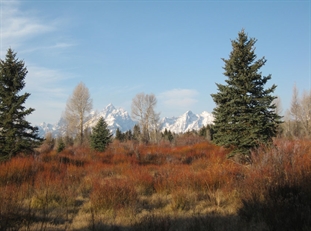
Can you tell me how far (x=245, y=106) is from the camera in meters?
10.2

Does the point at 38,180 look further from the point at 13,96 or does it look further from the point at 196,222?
the point at 13,96

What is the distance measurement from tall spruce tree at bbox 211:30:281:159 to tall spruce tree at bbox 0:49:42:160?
8.97m

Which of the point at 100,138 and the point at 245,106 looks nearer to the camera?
the point at 245,106

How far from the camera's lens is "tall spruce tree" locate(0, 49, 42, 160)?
11133 millimetres

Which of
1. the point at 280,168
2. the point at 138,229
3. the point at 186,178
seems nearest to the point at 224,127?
the point at 186,178

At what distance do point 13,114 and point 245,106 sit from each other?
10.4 meters

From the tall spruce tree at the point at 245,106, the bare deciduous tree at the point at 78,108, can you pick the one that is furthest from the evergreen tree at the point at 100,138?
the bare deciduous tree at the point at 78,108

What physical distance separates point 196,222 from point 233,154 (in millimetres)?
7094

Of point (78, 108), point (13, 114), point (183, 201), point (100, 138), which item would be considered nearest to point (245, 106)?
point (183, 201)

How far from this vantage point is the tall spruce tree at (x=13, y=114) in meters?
11.1

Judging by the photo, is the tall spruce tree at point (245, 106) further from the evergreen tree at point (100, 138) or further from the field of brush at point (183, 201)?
the evergreen tree at point (100, 138)

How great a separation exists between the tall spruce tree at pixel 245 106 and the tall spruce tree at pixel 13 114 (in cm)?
897

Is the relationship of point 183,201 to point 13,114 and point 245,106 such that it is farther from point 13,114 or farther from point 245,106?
point 13,114

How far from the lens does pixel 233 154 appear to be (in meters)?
10.5
